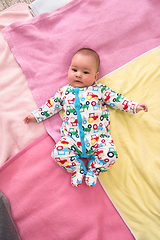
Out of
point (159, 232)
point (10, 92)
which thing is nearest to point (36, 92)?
point (10, 92)

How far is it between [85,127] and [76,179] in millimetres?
309

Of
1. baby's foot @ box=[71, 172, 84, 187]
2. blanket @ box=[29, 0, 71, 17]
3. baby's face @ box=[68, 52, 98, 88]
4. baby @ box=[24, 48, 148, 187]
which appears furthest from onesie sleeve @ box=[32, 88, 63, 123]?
blanket @ box=[29, 0, 71, 17]

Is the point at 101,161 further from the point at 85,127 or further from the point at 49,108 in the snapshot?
the point at 49,108

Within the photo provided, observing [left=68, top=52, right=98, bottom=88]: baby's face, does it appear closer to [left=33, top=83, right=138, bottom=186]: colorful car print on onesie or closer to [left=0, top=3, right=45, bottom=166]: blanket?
[left=33, top=83, right=138, bottom=186]: colorful car print on onesie

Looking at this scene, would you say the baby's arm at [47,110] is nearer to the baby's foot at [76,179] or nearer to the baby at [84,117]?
the baby at [84,117]

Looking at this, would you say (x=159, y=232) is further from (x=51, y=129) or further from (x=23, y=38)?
(x=23, y=38)

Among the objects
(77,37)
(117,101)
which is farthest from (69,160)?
(77,37)


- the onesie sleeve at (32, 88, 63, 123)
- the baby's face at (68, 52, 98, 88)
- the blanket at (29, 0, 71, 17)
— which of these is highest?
the blanket at (29, 0, 71, 17)

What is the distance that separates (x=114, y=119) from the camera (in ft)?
3.89

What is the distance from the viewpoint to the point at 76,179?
3.37 feet

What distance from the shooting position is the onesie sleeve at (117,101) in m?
1.11

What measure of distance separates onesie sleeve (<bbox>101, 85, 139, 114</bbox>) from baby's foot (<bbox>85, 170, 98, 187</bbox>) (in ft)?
1.45

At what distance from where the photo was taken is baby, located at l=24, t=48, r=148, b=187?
1.03 m

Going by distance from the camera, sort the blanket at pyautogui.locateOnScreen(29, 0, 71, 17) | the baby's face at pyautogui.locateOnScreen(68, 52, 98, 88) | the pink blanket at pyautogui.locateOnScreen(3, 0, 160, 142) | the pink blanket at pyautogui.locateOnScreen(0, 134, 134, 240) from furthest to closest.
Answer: the blanket at pyautogui.locateOnScreen(29, 0, 71, 17), the pink blanket at pyautogui.locateOnScreen(3, 0, 160, 142), the baby's face at pyautogui.locateOnScreen(68, 52, 98, 88), the pink blanket at pyautogui.locateOnScreen(0, 134, 134, 240)
